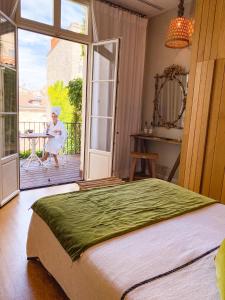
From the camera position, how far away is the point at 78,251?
126cm

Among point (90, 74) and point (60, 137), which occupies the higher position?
point (90, 74)

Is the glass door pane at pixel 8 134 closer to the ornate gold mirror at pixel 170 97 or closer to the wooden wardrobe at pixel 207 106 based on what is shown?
the wooden wardrobe at pixel 207 106

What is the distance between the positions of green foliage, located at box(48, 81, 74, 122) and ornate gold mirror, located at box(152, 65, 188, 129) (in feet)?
9.34

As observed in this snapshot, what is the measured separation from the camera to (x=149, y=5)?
13.1 ft

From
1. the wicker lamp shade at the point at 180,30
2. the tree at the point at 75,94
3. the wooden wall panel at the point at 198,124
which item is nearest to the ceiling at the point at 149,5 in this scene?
the wicker lamp shade at the point at 180,30

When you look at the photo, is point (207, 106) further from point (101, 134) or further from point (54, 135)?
point (54, 135)

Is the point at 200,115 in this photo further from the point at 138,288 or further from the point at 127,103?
the point at 138,288

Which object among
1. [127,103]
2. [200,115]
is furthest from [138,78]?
[200,115]

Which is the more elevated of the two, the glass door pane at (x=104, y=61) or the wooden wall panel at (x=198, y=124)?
the glass door pane at (x=104, y=61)

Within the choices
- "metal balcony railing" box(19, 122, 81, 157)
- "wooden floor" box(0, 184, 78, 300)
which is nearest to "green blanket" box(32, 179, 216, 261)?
"wooden floor" box(0, 184, 78, 300)

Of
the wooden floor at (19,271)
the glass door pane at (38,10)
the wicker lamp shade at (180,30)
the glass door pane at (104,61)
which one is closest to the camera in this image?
the wooden floor at (19,271)

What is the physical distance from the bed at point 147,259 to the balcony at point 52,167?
2354mm

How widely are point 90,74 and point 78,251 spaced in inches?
130

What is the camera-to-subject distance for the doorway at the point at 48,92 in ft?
19.4
